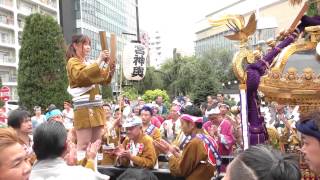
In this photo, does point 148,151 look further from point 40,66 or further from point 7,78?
point 7,78

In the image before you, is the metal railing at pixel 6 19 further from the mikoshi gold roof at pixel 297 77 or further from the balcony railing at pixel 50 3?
the mikoshi gold roof at pixel 297 77

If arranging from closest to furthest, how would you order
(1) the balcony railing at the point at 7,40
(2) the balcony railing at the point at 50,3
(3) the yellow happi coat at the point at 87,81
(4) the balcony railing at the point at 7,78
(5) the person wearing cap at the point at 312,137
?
(5) the person wearing cap at the point at 312,137 < (3) the yellow happi coat at the point at 87,81 < (1) the balcony railing at the point at 7,40 < (4) the balcony railing at the point at 7,78 < (2) the balcony railing at the point at 50,3

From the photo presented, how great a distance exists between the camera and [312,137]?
2.54 m

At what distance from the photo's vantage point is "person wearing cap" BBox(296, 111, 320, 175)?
251cm

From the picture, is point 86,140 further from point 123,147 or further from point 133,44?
point 133,44

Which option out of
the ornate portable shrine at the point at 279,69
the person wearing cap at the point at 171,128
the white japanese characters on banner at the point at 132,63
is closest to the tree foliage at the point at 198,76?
the person wearing cap at the point at 171,128

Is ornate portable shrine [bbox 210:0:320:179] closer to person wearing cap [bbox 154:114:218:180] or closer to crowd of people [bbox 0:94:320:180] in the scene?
crowd of people [bbox 0:94:320:180]

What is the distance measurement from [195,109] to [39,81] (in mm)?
20377

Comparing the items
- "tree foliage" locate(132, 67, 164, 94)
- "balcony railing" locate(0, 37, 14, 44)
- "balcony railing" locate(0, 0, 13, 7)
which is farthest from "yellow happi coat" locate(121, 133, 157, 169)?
"balcony railing" locate(0, 37, 14, 44)

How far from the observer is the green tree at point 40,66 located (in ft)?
77.2

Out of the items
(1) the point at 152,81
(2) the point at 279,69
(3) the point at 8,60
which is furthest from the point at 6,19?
(2) the point at 279,69

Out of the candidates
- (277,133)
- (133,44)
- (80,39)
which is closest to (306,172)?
(277,133)

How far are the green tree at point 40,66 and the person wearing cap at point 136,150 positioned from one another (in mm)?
19167

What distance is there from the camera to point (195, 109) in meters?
4.45
